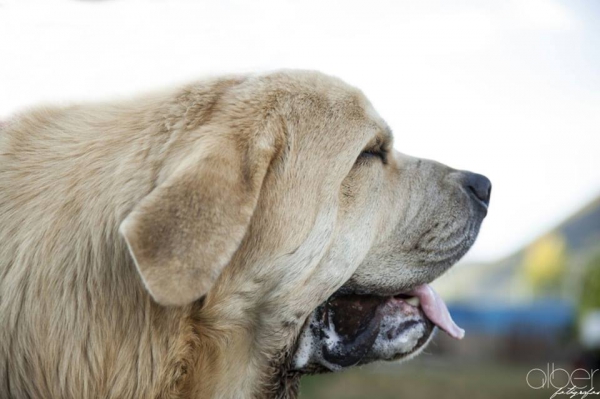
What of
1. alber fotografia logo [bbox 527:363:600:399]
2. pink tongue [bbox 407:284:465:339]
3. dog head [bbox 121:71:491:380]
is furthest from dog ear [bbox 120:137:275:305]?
alber fotografia logo [bbox 527:363:600:399]

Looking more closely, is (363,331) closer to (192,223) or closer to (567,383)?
(192,223)

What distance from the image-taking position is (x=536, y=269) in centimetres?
7838

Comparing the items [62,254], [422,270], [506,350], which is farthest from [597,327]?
[62,254]

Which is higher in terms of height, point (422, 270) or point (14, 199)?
point (14, 199)

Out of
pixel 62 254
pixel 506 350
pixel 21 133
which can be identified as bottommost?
pixel 506 350

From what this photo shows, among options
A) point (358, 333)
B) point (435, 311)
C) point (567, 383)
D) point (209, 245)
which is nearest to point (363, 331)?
point (358, 333)

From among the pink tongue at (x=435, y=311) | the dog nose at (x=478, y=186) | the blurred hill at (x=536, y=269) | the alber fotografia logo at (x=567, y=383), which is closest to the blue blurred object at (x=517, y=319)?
the blurred hill at (x=536, y=269)

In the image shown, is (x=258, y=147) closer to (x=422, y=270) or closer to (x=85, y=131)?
(x=85, y=131)

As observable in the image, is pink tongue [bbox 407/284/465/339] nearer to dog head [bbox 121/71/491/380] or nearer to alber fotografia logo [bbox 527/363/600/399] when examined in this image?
dog head [bbox 121/71/491/380]

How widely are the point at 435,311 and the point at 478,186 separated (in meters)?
0.82

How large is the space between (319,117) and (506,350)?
98.9ft

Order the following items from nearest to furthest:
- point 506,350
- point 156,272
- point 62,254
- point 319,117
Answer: point 156,272 < point 62,254 < point 319,117 < point 506,350

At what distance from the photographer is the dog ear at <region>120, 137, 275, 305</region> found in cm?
245

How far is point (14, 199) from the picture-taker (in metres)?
2.80
